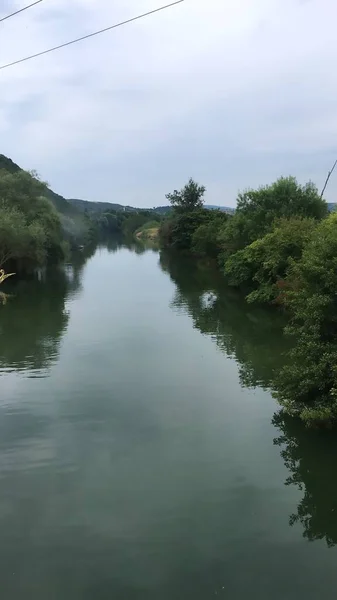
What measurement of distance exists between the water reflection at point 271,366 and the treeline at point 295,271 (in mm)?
573

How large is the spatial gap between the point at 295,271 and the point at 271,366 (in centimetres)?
359

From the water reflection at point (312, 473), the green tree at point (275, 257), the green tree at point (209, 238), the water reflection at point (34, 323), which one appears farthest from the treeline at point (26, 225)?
the water reflection at point (312, 473)

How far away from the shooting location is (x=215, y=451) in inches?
401

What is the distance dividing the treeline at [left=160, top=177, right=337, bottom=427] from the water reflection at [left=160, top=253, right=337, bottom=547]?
0.57m

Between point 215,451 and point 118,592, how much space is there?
13.3ft

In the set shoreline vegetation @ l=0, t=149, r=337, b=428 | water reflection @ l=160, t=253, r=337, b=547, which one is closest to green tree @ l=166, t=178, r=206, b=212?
shoreline vegetation @ l=0, t=149, r=337, b=428

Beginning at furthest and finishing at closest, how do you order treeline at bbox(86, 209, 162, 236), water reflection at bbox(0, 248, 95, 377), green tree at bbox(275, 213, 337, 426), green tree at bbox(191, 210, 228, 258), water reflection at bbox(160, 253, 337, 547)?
treeline at bbox(86, 209, 162, 236), green tree at bbox(191, 210, 228, 258), water reflection at bbox(0, 248, 95, 377), green tree at bbox(275, 213, 337, 426), water reflection at bbox(160, 253, 337, 547)

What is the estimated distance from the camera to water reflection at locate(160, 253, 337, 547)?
27.6ft

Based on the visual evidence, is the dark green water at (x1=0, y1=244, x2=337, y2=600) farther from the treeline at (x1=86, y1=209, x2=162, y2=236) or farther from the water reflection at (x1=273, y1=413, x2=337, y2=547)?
the treeline at (x1=86, y1=209, x2=162, y2=236)

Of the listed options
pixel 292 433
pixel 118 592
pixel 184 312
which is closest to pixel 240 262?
pixel 184 312

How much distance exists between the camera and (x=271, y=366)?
53.1 feet

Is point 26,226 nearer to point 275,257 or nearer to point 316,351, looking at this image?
point 275,257

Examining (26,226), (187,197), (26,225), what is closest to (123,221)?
(187,197)

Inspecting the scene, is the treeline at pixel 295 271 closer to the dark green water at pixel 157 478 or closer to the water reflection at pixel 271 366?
the water reflection at pixel 271 366
